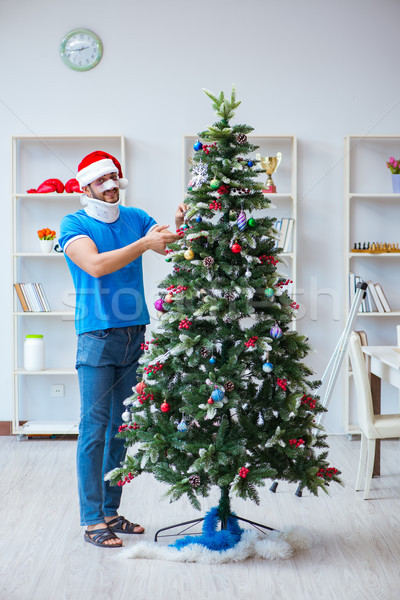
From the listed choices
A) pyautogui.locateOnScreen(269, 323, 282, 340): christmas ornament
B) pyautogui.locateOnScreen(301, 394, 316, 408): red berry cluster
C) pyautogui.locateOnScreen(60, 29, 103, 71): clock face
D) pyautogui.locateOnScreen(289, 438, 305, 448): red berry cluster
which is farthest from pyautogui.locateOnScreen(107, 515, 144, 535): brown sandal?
pyautogui.locateOnScreen(60, 29, 103, 71): clock face

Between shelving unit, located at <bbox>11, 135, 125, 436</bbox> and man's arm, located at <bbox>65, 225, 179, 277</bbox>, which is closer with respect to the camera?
man's arm, located at <bbox>65, 225, 179, 277</bbox>

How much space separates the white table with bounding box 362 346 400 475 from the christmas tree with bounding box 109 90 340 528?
2.52 ft

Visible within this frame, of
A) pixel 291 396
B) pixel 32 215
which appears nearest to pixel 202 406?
pixel 291 396

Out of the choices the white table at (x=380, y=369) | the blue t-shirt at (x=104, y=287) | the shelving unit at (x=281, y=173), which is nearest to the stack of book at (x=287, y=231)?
the shelving unit at (x=281, y=173)

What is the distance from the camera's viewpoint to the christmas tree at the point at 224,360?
7.64 ft

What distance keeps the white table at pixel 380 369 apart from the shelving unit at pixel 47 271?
1.99 metres

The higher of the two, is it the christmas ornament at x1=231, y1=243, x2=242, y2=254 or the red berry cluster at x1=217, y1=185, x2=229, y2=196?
the red berry cluster at x1=217, y1=185, x2=229, y2=196

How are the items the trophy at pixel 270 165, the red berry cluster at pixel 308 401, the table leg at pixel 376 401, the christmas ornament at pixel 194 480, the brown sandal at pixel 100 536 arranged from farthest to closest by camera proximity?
the trophy at pixel 270 165 < the table leg at pixel 376 401 < the brown sandal at pixel 100 536 < the red berry cluster at pixel 308 401 < the christmas ornament at pixel 194 480

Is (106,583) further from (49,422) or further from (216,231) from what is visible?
(49,422)

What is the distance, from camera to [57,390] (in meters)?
4.46

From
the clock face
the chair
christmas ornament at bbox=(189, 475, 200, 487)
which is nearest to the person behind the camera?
christmas ornament at bbox=(189, 475, 200, 487)

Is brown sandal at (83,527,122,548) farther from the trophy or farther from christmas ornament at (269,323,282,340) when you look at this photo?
the trophy

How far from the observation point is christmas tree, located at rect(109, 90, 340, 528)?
2330 millimetres

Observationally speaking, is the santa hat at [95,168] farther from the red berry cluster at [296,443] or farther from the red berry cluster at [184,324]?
the red berry cluster at [296,443]
